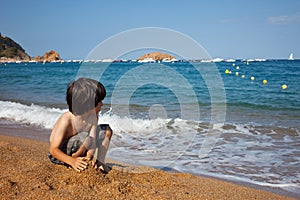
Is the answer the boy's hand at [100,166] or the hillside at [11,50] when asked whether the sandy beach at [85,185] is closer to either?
the boy's hand at [100,166]

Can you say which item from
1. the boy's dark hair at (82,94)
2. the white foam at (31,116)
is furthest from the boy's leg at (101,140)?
the white foam at (31,116)

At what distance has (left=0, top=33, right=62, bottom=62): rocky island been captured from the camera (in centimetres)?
11538

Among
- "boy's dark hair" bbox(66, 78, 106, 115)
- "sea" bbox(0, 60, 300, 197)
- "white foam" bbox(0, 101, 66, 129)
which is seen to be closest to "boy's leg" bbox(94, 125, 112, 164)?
"boy's dark hair" bbox(66, 78, 106, 115)

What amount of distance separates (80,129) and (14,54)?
430 ft

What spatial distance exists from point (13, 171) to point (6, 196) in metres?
0.59

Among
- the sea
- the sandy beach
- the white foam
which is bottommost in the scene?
the sea

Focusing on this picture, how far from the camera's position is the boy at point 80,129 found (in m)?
2.60

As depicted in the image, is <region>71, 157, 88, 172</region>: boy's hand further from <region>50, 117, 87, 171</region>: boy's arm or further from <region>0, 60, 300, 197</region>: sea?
<region>0, 60, 300, 197</region>: sea

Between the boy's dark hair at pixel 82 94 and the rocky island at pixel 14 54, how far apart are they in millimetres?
118245

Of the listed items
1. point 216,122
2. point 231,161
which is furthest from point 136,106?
point 231,161

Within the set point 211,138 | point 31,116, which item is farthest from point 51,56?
point 211,138

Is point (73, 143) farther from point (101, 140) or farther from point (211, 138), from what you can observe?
point (211, 138)

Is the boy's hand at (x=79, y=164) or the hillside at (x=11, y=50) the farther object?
the hillside at (x=11, y=50)

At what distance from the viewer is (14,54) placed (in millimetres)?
121375
